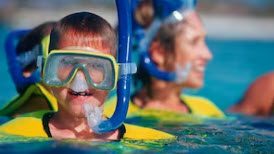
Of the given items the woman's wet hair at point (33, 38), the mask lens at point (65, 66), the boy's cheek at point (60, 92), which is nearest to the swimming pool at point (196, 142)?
the boy's cheek at point (60, 92)

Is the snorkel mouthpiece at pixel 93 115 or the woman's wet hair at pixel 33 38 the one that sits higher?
the woman's wet hair at pixel 33 38

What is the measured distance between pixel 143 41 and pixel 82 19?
1.94 metres

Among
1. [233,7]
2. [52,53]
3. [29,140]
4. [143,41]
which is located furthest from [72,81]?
[233,7]

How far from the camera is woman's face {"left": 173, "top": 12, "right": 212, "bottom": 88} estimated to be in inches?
221

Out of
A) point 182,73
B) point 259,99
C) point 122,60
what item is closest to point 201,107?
point 182,73

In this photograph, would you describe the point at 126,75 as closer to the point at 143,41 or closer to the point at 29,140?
the point at 29,140

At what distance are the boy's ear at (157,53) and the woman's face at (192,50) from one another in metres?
0.10

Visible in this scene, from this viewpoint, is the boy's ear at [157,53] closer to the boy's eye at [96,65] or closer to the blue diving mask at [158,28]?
the blue diving mask at [158,28]

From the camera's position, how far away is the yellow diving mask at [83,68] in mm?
3533

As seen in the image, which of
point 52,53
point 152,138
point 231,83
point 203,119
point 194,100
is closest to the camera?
point 52,53

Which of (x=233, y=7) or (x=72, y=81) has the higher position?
(x=233, y=7)

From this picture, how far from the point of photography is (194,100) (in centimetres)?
603

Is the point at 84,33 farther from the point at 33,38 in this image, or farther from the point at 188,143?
the point at 33,38

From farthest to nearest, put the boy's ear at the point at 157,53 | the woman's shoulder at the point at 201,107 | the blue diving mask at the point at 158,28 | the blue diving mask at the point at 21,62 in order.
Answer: the woman's shoulder at the point at 201,107 → the boy's ear at the point at 157,53 → the blue diving mask at the point at 158,28 → the blue diving mask at the point at 21,62
